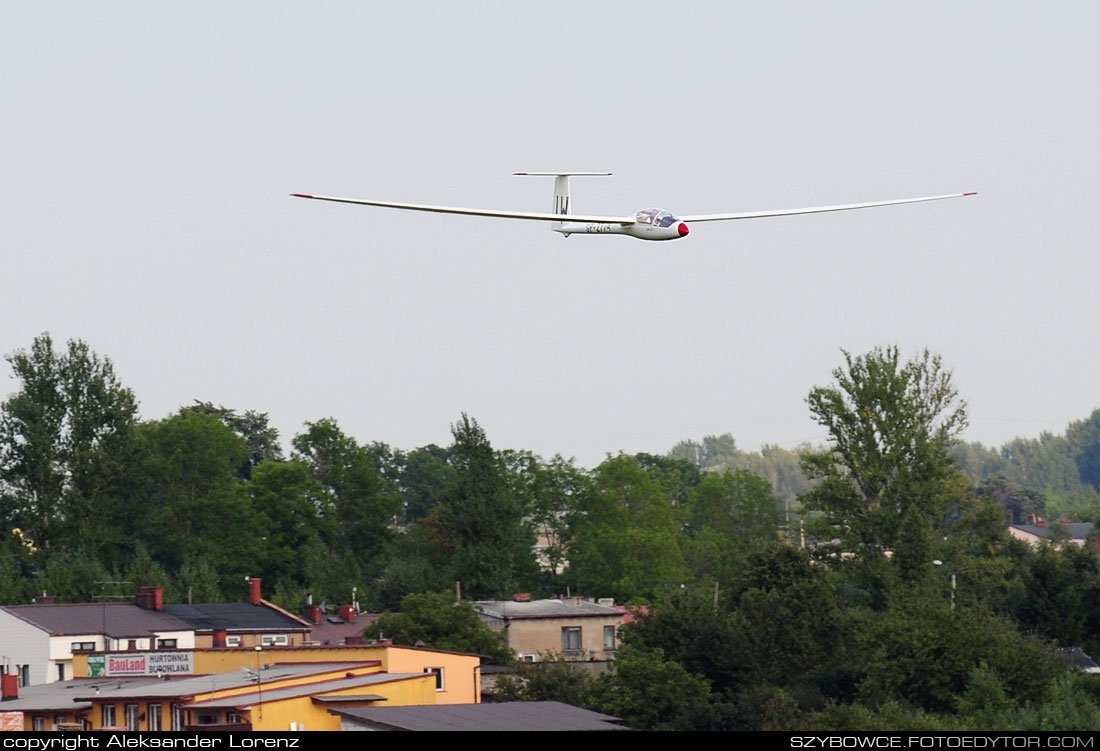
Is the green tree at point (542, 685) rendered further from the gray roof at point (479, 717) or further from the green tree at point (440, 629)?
the gray roof at point (479, 717)

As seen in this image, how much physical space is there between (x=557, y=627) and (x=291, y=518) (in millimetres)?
39186

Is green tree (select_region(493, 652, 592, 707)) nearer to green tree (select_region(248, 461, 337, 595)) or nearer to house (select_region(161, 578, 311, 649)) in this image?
house (select_region(161, 578, 311, 649))

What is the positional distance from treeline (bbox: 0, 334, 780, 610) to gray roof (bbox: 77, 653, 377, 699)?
37.4 metres

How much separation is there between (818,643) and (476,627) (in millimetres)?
15180

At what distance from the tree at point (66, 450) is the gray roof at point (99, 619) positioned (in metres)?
31.6

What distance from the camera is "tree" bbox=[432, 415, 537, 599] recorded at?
3538 inches

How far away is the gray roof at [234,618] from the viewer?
240ft

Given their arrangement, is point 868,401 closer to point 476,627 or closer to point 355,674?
point 476,627

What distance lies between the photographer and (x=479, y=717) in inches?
1748

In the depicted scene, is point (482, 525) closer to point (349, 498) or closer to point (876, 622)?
point (876, 622)

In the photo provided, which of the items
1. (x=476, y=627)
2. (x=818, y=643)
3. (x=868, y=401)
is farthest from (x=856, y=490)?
(x=476, y=627)

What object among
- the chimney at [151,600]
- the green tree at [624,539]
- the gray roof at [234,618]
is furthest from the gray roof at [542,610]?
the green tree at [624,539]

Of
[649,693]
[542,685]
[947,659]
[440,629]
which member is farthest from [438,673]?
[947,659]
